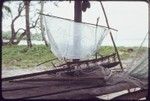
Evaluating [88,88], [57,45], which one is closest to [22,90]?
[88,88]

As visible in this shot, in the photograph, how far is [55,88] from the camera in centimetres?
640

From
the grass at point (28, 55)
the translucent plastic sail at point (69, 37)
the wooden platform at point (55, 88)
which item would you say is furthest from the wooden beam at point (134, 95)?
the grass at point (28, 55)

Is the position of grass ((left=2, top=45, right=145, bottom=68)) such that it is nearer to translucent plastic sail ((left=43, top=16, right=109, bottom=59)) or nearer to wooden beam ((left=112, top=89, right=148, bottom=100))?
translucent plastic sail ((left=43, top=16, right=109, bottom=59))

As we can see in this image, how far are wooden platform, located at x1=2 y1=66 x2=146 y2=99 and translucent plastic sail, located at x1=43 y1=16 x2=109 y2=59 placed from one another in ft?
8.74

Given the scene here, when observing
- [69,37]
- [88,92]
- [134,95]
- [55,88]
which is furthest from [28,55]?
[88,92]

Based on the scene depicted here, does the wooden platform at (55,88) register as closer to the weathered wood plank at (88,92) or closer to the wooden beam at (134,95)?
the weathered wood plank at (88,92)

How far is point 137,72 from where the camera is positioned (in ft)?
23.1

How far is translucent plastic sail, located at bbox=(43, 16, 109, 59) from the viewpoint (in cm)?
1034

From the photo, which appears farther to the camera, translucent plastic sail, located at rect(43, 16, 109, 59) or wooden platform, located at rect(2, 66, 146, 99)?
translucent plastic sail, located at rect(43, 16, 109, 59)

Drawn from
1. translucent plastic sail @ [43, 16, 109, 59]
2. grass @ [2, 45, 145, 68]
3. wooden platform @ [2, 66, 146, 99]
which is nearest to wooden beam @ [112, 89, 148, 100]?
wooden platform @ [2, 66, 146, 99]

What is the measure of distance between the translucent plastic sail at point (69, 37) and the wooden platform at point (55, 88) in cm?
267

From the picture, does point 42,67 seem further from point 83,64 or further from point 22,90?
point 22,90

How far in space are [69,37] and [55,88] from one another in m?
4.39

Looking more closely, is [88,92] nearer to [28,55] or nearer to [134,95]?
[134,95]
